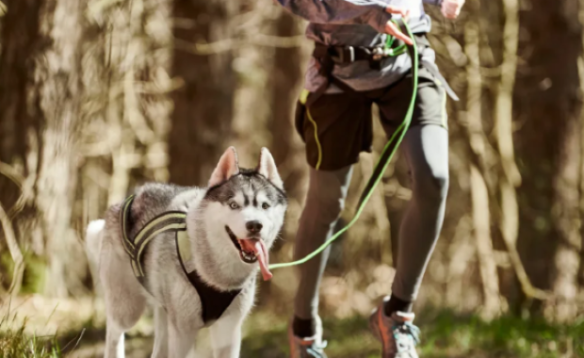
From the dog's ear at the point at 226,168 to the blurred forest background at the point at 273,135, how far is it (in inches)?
74.3

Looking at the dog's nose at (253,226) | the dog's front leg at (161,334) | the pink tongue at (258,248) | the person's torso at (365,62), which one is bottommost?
the dog's front leg at (161,334)

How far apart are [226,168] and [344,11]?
35.3 inches

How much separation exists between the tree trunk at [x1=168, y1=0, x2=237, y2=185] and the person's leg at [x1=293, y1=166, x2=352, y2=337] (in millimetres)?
4433

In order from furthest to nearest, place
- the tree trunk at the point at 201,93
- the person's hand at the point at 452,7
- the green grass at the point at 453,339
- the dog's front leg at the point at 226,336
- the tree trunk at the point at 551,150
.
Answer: the tree trunk at the point at 201,93
the tree trunk at the point at 551,150
the green grass at the point at 453,339
the person's hand at the point at 452,7
the dog's front leg at the point at 226,336

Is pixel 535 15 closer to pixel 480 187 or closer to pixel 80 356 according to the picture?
pixel 480 187

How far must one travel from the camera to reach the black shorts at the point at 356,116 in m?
3.55

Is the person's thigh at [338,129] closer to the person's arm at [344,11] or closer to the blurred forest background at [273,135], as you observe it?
the person's arm at [344,11]

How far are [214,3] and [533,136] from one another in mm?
3758

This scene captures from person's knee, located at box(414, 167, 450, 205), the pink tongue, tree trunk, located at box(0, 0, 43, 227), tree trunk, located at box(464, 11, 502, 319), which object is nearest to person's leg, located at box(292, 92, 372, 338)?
person's knee, located at box(414, 167, 450, 205)

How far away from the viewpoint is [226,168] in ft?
9.51

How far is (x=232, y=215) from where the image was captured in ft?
9.27

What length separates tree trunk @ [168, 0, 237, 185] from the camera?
8.18 m

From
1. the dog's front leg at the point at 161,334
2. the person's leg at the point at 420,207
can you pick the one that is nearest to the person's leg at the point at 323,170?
the person's leg at the point at 420,207

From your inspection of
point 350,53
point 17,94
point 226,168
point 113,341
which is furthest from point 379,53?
point 17,94
